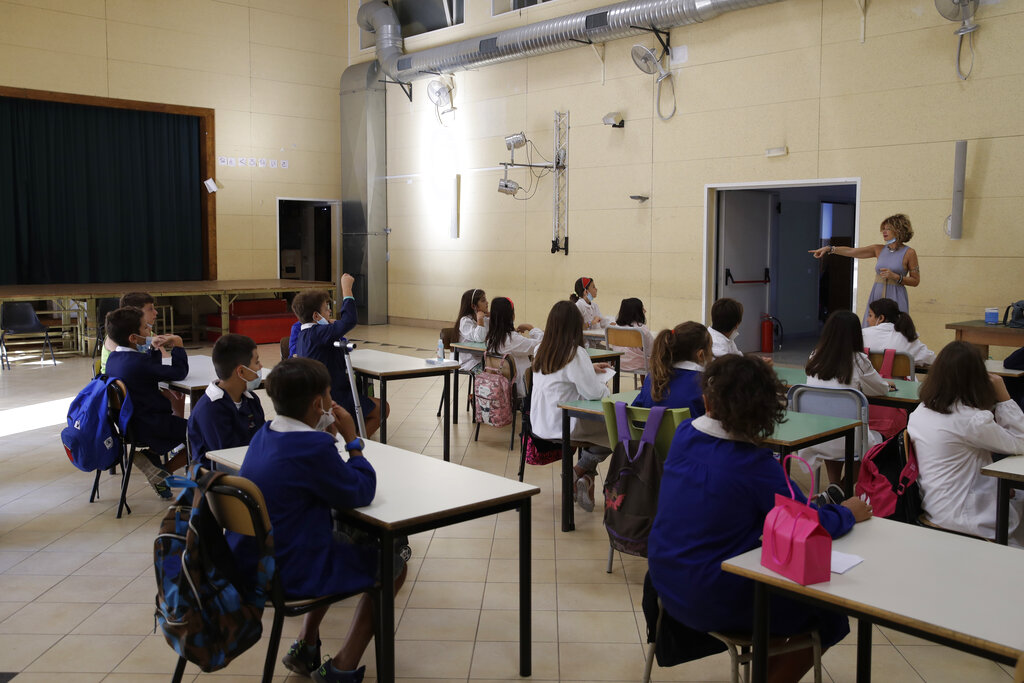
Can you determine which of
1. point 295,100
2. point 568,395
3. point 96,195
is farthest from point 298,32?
point 568,395

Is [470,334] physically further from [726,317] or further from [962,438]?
[962,438]

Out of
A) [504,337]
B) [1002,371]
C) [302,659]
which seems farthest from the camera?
[504,337]

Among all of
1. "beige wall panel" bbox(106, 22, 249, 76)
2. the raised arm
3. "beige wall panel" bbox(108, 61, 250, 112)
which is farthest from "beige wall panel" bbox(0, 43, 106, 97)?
the raised arm

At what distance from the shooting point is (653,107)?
9852mm

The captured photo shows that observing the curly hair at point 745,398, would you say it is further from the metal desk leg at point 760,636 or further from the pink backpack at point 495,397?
the pink backpack at point 495,397

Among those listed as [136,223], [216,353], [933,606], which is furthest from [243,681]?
[136,223]

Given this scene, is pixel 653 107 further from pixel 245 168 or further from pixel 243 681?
pixel 243 681

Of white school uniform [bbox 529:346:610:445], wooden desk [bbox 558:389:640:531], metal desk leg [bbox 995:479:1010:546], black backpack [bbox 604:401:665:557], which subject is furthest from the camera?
white school uniform [bbox 529:346:610:445]

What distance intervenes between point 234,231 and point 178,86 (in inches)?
88.3

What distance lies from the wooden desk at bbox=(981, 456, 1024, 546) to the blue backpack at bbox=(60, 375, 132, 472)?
3906 millimetres

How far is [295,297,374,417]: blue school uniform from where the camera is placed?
5191mm

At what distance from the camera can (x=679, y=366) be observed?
368 cm

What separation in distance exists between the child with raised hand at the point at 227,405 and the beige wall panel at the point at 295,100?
420 inches

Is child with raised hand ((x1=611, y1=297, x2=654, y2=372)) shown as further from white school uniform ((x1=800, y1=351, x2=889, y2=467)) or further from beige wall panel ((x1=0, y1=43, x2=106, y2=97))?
beige wall panel ((x1=0, y1=43, x2=106, y2=97))
